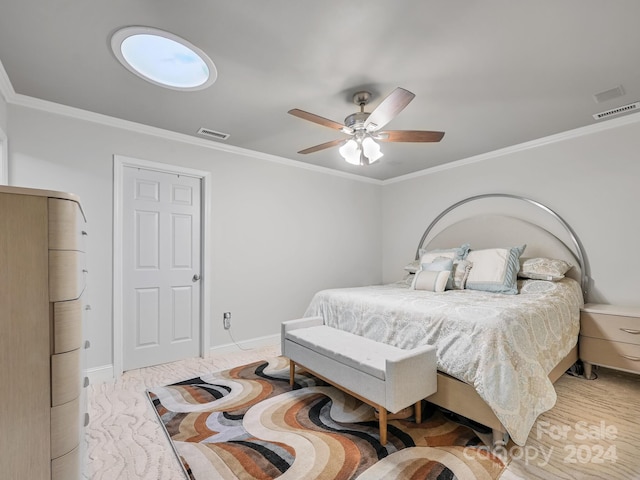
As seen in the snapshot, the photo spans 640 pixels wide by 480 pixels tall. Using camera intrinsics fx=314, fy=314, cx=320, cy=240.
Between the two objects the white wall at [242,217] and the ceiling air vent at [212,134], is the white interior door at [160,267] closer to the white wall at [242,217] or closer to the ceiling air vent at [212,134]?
the white wall at [242,217]

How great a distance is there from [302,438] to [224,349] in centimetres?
188

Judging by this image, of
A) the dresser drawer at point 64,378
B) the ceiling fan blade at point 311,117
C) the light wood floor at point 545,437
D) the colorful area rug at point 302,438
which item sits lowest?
the light wood floor at point 545,437

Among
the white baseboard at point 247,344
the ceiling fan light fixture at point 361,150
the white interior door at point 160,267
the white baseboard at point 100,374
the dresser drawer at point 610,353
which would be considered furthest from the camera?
the white baseboard at point 247,344

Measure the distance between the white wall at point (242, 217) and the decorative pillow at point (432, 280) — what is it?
1.54m

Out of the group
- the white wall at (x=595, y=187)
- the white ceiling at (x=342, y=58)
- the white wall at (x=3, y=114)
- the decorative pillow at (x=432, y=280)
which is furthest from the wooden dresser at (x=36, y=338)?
the white wall at (x=595, y=187)

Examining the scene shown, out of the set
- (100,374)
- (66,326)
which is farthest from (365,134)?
(100,374)

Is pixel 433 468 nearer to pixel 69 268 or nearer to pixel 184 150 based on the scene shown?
pixel 69 268

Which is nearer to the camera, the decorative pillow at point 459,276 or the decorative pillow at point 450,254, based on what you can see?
the decorative pillow at point 459,276

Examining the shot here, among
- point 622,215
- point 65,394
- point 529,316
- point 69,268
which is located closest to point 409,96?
point 529,316

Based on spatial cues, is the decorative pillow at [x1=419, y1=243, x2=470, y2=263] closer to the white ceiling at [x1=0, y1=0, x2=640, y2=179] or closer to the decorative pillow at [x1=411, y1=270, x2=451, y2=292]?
the decorative pillow at [x1=411, y1=270, x2=451, y2=292]

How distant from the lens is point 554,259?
324cm

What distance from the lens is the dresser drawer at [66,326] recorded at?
952 millimetres

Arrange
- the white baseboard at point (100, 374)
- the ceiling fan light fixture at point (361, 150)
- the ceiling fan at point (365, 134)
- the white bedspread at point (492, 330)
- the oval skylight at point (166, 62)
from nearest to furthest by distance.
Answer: the white bedspread at point (492, 330)
the oval skylight at point (166, 62)
the ceiling fan at point (365, 134)
the ceiling fan light fixture at point (361, 150)
the white baseboard at point (100, 374)

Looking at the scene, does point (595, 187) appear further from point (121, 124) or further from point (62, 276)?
point (121, 124)
